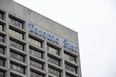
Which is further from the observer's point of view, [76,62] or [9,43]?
[76,62]

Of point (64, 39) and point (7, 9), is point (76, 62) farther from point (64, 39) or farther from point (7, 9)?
point (7, 9)

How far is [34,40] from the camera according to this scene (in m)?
168

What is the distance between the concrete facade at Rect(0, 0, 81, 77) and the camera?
159 m

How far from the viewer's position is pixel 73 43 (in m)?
180

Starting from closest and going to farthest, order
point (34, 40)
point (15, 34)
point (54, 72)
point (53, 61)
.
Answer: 1. point (15, 34)
2. point (34, 40)
3. point (54, 72)
4. point (53, 61)

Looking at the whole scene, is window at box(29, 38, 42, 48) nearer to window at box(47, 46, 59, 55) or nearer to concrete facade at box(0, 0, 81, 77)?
concrete facade at box(0, 0, 81, 77)

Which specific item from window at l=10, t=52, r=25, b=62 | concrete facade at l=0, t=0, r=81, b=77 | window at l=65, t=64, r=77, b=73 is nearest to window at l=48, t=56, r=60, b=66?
concrete facade at l=0, t=0, r=81, b=77

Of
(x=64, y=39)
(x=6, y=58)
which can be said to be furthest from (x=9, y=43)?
(x=64, y=39)

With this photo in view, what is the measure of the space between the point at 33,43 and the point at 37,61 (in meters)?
4.63

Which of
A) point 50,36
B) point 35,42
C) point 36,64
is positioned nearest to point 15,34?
point 35,42

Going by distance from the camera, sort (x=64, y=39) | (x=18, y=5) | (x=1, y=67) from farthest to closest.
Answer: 1. (x=64, y=39)
2. (x=18, y=5)
3. (x=1, y=67)

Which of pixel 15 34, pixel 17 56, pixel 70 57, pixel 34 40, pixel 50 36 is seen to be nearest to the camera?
Answer: pixel 17 56

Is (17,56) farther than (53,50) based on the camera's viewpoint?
No

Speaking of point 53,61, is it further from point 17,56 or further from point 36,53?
point 17,56
